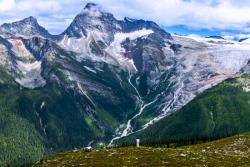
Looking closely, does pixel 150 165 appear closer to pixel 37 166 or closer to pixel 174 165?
pixel 174 165

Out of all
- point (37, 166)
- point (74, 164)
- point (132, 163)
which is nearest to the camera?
point (132, 163)

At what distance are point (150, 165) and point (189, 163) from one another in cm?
685

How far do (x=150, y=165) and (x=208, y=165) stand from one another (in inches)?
407

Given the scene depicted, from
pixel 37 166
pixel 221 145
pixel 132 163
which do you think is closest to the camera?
pixel 132 163

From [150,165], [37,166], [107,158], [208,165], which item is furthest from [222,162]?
[37,166]

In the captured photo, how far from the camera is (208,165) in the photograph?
84.1 m

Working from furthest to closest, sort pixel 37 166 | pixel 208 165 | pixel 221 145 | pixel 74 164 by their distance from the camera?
1. pixel 221 145
2. pixel 37 166
3. pixel 74 164
4. pixel 208 165

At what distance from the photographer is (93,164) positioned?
3693 inches

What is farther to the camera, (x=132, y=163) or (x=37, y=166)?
(x=37, y=166)

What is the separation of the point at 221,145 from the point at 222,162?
45.8 metres

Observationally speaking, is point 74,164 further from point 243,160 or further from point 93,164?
point 243,160

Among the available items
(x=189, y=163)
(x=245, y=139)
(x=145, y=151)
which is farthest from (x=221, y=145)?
(x=189, y=163)

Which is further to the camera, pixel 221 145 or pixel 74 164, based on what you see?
pixel 221 145

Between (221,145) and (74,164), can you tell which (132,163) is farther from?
(221,145)
